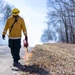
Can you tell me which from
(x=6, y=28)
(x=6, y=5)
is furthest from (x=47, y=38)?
(x=6, y=28)

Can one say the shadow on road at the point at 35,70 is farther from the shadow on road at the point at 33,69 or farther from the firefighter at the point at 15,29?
the firefighter at the point at 15,29

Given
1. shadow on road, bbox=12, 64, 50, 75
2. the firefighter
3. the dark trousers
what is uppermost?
the firefighter

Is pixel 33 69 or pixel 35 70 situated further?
pixel 33 69

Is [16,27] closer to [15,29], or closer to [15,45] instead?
[15,29]

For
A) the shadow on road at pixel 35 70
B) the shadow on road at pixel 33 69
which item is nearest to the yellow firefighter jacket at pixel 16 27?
the shadow on road at pixel 33 69

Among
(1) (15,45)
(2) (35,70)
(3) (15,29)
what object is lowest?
(2) (35,70)

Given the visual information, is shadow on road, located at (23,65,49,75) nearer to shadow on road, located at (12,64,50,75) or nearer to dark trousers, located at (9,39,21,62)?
shadow on road, located at (12,64,50,75)

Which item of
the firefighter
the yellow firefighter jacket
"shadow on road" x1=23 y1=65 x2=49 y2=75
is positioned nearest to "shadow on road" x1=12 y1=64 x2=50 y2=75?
"shadow on road" x1=23 y1=65 x2=49 y2=75

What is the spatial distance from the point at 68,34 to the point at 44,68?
7570cm

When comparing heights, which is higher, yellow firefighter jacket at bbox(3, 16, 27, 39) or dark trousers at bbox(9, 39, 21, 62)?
yellow firefighter jacket at bbox(3, 16, 27, 39)

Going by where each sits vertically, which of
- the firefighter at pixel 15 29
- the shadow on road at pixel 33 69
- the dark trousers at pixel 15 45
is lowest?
the shadow on road at pixel 33 69

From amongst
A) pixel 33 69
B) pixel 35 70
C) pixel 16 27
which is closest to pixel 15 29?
pixel 16 27

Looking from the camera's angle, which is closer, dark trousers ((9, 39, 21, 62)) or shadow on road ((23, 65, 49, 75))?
shadow on road ((23, 65, 49, 75))

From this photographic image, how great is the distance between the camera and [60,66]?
9555 mm
